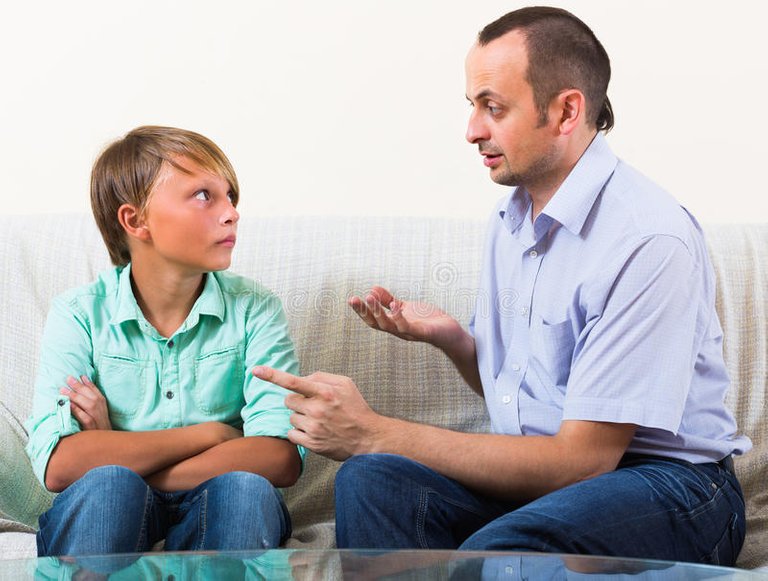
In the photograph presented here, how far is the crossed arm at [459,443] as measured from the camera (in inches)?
54.9

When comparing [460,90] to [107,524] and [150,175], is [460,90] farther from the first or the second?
[107,524]

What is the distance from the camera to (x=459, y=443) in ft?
4.76

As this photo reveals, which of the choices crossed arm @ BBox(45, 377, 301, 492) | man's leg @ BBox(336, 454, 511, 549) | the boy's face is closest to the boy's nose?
the boy's face

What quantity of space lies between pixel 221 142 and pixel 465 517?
1.32m

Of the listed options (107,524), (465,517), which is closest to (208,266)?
(107,524)

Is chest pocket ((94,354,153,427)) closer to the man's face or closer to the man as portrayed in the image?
the man

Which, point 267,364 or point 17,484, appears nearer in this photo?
point 267,364

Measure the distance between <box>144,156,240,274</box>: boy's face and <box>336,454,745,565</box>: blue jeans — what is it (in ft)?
1.44

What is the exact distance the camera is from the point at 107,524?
4.58 feet

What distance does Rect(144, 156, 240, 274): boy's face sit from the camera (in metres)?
1.62

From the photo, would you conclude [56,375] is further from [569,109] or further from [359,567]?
[569,109]

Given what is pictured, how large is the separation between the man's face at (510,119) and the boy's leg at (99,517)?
72 cm

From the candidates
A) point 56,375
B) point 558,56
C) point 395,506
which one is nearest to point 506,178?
point 558,56

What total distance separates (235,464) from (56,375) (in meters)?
0.33
